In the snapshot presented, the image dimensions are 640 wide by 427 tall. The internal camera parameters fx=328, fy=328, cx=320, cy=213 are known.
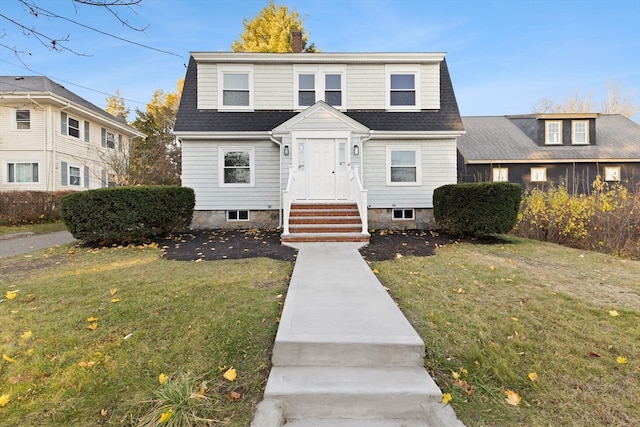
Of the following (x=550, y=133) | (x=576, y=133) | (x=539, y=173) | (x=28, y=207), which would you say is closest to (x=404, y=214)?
(x=539, y=173)

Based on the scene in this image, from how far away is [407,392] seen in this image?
255 cm

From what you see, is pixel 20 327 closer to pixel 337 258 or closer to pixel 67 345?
pixel 67 345

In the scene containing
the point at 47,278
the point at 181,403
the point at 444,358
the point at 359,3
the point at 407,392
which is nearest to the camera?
the point at 181,403

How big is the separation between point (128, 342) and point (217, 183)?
8.76m

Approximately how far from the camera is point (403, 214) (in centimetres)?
1178

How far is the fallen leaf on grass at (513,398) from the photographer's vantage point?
8.21 feet

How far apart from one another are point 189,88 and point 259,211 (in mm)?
5155

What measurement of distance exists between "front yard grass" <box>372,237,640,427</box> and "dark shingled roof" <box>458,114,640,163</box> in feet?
48.5

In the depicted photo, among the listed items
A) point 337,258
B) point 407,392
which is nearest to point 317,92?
point 337,258

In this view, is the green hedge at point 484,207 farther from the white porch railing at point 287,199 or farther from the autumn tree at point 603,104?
the autumn tree at point 603,104

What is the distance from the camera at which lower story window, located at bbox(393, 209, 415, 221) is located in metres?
11.8

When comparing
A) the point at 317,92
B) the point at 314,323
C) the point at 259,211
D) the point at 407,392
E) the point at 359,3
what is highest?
the point at 359,3

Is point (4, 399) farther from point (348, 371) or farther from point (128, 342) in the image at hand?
point (348, 371)

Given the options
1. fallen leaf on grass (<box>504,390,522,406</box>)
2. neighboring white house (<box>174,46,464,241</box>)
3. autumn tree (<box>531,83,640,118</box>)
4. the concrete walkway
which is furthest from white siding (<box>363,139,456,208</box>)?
autumn tree (<box>531,83,640,118</box>)
